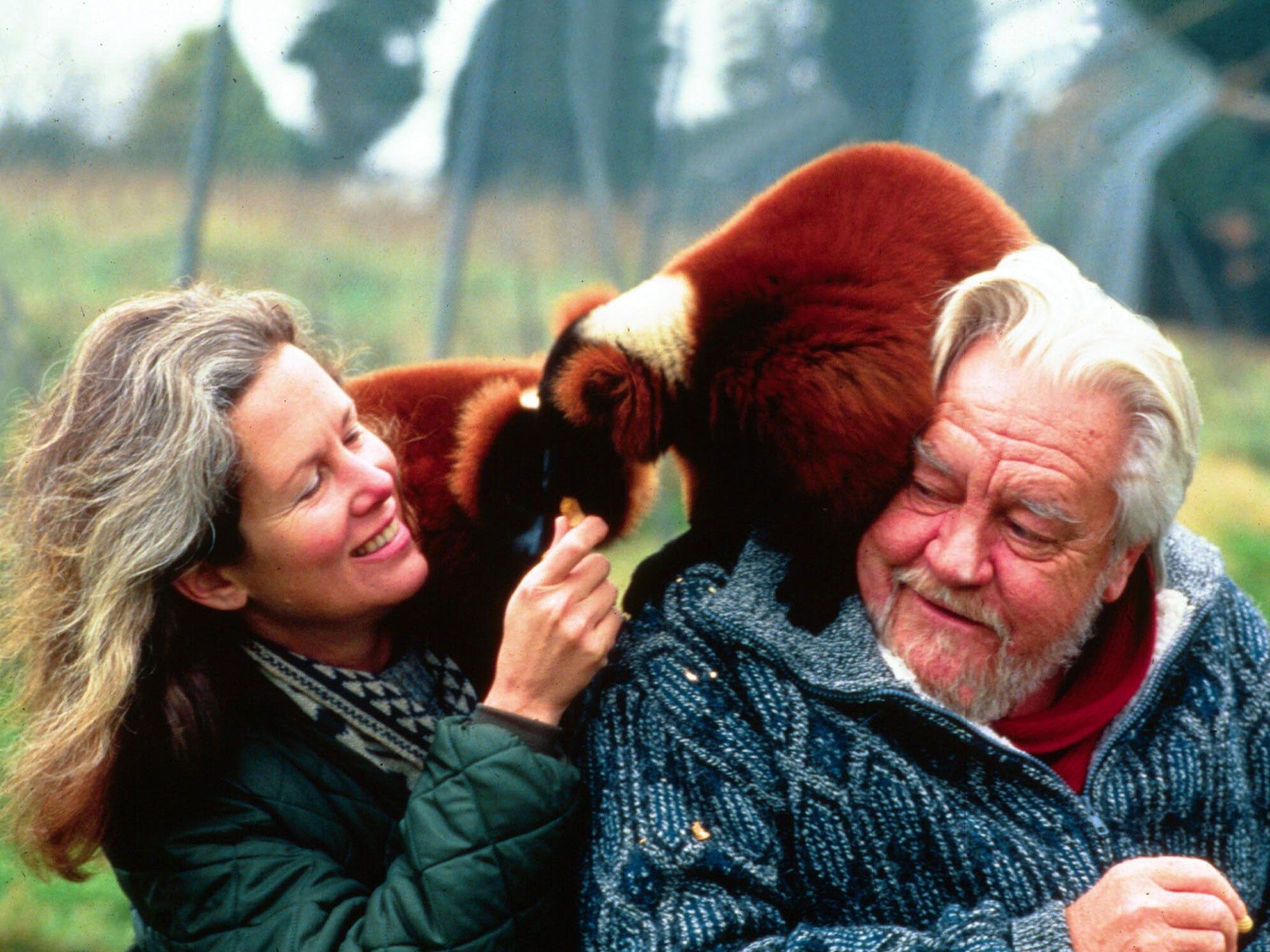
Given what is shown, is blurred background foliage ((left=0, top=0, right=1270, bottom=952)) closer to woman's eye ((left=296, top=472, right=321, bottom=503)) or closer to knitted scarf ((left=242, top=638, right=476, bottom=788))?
woman's eye ((left=296, top=472, right=321, bottom=503))

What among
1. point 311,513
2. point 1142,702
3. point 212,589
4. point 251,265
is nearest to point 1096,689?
point 1142,702

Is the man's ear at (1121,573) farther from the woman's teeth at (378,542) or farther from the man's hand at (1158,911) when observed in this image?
the woman's teeth at (378,542)

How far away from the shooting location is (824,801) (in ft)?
5.98

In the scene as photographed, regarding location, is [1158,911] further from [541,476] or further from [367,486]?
[367,486]

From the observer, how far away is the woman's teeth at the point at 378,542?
1932 mm

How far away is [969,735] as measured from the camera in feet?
5.98

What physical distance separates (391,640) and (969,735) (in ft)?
3.16

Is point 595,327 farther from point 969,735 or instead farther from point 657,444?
point 969,735

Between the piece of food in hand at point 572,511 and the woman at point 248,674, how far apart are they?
115 millimetres

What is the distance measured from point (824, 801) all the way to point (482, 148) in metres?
2.99

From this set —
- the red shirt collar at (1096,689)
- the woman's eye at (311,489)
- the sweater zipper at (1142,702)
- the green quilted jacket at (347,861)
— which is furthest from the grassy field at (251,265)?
the sweater zipper at (1142,702)

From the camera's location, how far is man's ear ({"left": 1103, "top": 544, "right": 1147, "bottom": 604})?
6.61 ft

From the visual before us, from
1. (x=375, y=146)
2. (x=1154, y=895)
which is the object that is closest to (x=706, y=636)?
(x=1154, y=895)

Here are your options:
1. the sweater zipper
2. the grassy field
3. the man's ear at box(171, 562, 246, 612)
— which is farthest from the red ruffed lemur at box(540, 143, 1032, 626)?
the grassy field
